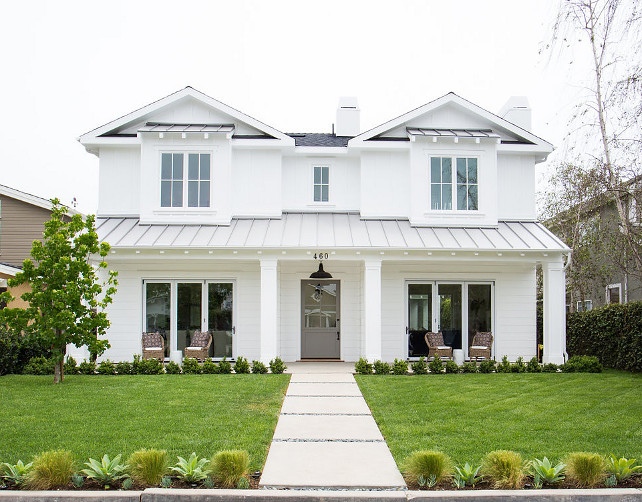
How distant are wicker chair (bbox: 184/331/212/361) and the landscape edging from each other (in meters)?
9.97

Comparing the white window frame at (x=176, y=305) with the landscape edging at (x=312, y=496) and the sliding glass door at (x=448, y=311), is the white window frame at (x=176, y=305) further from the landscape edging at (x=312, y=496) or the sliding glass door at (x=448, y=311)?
the landscape edging at (x=312, y=496)

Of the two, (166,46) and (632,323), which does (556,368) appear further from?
(166,46)

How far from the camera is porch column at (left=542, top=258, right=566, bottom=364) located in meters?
15.5

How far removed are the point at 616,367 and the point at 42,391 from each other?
43.0ft

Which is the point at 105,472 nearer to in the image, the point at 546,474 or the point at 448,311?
the point at 546,474

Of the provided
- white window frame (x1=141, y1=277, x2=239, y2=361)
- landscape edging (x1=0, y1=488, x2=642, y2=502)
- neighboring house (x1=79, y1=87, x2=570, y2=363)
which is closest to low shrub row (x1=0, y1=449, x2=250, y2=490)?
landscape edging (x1=0, y1=488, x2=642, y2=502)

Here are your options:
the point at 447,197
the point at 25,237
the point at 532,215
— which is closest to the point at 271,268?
the point at 447,197

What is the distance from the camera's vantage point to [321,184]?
17828mm

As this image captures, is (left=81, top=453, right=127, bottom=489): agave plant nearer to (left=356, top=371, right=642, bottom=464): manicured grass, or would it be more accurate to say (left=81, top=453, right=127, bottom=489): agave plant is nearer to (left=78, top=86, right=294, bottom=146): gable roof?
(left=356, top=371, right=642, bottom=464): manicured grass

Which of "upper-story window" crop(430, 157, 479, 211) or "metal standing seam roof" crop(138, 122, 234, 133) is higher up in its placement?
"metal standing seam roof" crop(138, 122, 234, 133)

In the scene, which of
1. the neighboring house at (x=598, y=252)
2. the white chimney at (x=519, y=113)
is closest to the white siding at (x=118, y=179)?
the white chimney at (x=519, y=113)

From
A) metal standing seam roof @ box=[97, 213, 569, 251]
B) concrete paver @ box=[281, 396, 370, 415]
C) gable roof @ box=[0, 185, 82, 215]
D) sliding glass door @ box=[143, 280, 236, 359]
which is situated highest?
gable roof @ box=[0, 185, 82, 215]

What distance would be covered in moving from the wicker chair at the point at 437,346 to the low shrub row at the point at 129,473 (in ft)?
35.6

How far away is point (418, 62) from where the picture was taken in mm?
13891
